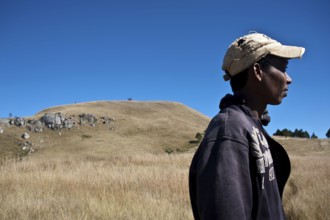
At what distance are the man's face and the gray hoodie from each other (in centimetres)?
27

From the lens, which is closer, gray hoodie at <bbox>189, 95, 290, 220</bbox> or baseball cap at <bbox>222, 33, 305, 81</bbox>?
gray hoodie at <bbox>189, 95, 290, 220</bbox>

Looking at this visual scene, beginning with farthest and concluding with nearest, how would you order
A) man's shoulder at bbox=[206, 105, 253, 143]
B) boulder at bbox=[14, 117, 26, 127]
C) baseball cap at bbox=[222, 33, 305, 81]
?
1. boulder at bbox=[14, 117, 26, 127]
2. baseball cap at bbox=[222, 33, 305, 81]
3. man's shoulder at bbox=[206, 105, 253, 143]

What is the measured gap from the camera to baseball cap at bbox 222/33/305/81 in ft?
5.99

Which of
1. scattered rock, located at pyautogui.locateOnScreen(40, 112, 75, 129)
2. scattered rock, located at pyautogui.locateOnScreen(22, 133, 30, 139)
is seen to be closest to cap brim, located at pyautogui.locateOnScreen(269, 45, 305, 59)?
scattered rock, located at pyautogui.locateOnScreen(22, 133, 30, 139)

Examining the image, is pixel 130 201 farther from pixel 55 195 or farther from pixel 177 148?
pixel 177 148

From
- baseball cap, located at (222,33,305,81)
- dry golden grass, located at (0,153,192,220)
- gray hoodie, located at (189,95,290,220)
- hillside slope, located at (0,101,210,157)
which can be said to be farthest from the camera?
hillside slope, located at (0,101,210,157)

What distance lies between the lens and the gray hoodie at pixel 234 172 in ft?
4.60

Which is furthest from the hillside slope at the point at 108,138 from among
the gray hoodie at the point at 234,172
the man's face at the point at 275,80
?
the gray hoodie at the point at 234,172

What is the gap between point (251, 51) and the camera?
1.83 metres

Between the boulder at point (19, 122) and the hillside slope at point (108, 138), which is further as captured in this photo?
the boulder at point (19, 122)

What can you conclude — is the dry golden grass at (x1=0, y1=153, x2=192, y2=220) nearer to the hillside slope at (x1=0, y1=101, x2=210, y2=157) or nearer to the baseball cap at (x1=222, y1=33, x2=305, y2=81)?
the baseball cap at (x1=222, y1=33, x2=305, y2=81)

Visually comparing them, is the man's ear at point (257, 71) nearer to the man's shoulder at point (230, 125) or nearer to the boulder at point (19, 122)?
the man's shoulder at point (230, 125)

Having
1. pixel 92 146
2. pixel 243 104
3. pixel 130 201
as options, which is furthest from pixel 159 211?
pixel 92 146

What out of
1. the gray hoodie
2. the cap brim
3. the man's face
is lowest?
the gray hoodie
